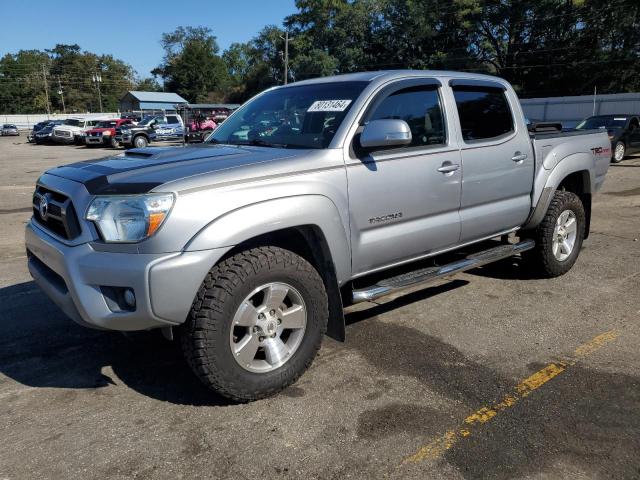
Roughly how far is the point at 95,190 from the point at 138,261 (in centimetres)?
51

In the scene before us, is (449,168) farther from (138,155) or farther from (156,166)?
(138,155)

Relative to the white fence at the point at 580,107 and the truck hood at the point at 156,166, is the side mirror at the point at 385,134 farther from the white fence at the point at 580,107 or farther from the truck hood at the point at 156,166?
the white fence at the point at 580,107

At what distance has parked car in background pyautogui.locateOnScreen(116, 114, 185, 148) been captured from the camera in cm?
2777

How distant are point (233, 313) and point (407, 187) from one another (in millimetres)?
1535

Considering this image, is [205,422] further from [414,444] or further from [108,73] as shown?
[108,73]

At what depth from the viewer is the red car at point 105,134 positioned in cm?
2922

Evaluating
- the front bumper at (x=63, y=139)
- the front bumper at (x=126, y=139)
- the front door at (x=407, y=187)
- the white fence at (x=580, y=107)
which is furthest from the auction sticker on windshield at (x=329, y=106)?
the front bumper at (x=63, y=139)

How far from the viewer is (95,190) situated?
2854 mm

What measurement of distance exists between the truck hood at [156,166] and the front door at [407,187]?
0.55 metres

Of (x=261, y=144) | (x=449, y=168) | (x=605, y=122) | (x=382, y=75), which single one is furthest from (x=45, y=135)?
(x=449, y=168)

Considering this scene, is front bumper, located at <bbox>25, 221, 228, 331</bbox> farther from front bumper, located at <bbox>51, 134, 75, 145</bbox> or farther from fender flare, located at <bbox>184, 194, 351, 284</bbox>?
front bumper, located at <bbox>51, 134, 75, 145</bbox>

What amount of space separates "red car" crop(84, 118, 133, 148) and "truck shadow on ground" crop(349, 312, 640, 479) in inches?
1130

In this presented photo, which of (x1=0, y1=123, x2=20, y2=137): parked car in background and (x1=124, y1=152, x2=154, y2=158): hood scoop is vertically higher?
(x1=0, y1=123, x2=20, y2=137): parked car in background

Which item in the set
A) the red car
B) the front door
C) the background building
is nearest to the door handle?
the front door
